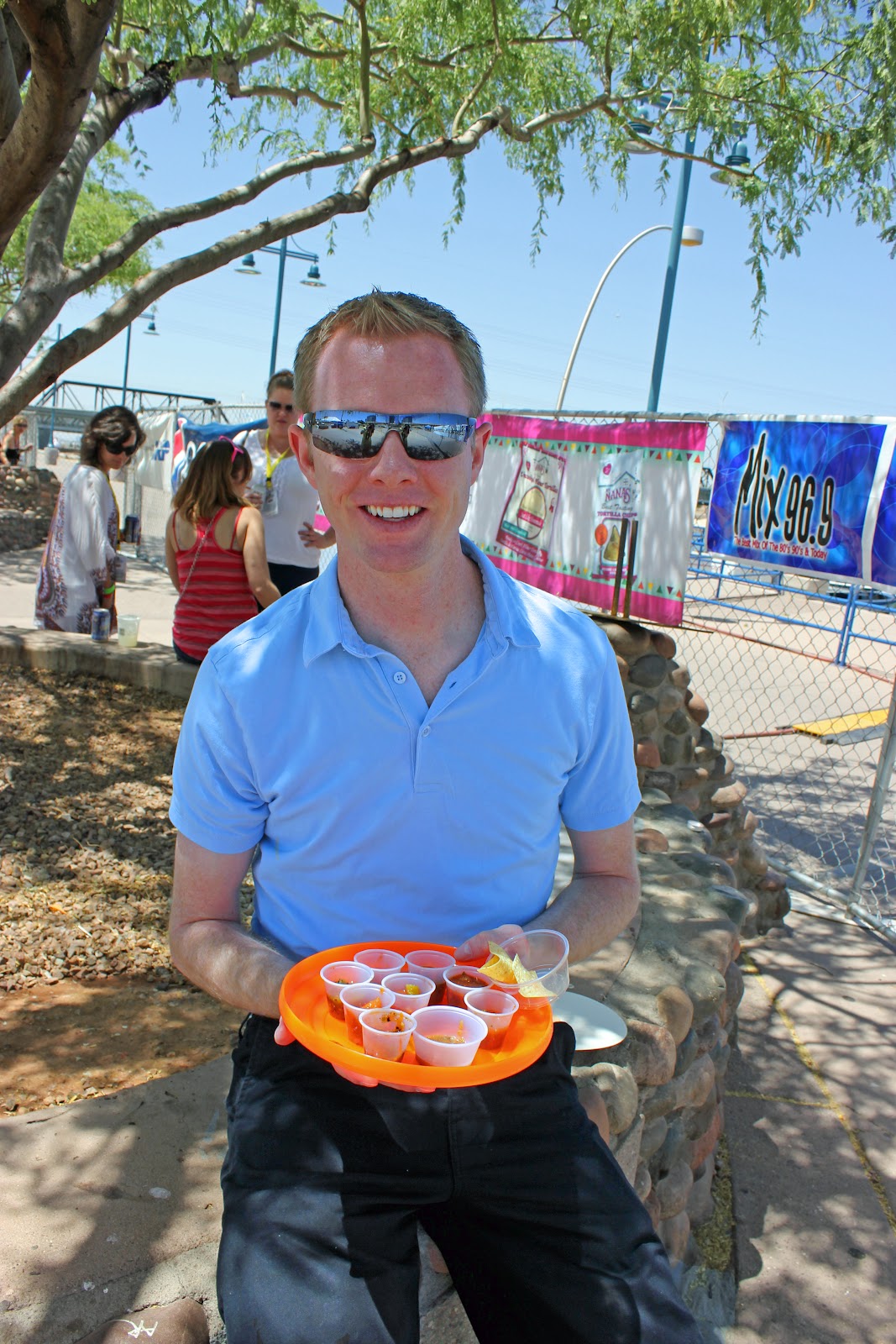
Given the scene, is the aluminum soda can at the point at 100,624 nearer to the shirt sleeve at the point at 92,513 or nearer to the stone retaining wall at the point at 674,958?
the shirt sleeve at the point at 92,513

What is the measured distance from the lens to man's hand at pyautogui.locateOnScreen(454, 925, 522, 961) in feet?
5.40

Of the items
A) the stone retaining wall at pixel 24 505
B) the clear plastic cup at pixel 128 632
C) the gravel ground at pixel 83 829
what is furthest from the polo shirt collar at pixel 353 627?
the stone retaining wall at pixel 24 505

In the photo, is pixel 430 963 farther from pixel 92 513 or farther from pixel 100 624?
pixel 100 624

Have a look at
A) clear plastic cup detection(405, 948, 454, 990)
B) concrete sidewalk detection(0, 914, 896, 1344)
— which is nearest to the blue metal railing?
concrete sidewalk detection(0, 914, 896, 1344)

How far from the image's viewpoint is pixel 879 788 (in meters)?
5.12

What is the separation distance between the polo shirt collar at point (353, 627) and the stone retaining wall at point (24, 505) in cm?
1455

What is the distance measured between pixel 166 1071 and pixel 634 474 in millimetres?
3911

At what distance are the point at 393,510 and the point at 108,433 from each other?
4.79 meters

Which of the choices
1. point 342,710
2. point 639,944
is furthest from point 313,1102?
point 639,944

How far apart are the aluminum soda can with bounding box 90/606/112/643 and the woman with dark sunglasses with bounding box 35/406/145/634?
0.31 feet

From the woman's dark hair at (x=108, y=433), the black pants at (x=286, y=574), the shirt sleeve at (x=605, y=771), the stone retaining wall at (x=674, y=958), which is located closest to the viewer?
the shirt sleeve at (x=605, y=771)

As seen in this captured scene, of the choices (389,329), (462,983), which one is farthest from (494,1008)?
(389,329)

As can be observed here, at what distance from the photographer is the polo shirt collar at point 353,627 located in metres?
1.76

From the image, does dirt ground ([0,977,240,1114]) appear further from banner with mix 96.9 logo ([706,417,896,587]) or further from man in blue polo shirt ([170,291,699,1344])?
banner with mix 96.9 logo ([706,417,896,587])
